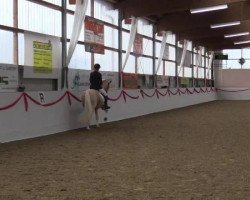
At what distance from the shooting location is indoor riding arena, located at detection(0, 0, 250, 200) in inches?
210

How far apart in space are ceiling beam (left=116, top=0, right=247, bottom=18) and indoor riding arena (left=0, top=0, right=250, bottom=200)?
0.13 feet

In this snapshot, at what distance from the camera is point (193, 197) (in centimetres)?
459

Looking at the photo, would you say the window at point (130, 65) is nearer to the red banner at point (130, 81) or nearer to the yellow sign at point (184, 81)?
the red banner at point (130, 81)

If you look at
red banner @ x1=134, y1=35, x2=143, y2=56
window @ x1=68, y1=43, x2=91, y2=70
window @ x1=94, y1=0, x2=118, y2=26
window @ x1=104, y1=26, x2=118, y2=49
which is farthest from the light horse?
red banner @ x1=134, y1=35, x2=143, y2=56

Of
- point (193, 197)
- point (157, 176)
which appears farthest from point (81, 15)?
point (193, 197)

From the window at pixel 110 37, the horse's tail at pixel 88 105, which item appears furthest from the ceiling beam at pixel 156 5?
the horse's tail at pixel 88 105

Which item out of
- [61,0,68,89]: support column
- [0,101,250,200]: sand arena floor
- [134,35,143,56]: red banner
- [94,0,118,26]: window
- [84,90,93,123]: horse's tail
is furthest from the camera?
[134,35,143,56]: red banner

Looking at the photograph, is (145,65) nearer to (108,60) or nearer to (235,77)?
(108,60)

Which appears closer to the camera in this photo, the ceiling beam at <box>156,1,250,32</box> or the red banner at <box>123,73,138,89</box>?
the red banner at <box>123,73,138,89</box>

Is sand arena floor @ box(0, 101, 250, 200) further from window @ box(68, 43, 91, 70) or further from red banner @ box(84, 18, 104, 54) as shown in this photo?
red banner @ box(84, 18, 104, 54)

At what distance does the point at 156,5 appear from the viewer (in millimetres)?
18234

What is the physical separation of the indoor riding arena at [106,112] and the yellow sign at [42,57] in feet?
0.09

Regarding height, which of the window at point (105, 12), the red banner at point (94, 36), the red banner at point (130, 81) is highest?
the window at point (105, 12)

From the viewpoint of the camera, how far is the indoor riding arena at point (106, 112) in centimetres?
533
